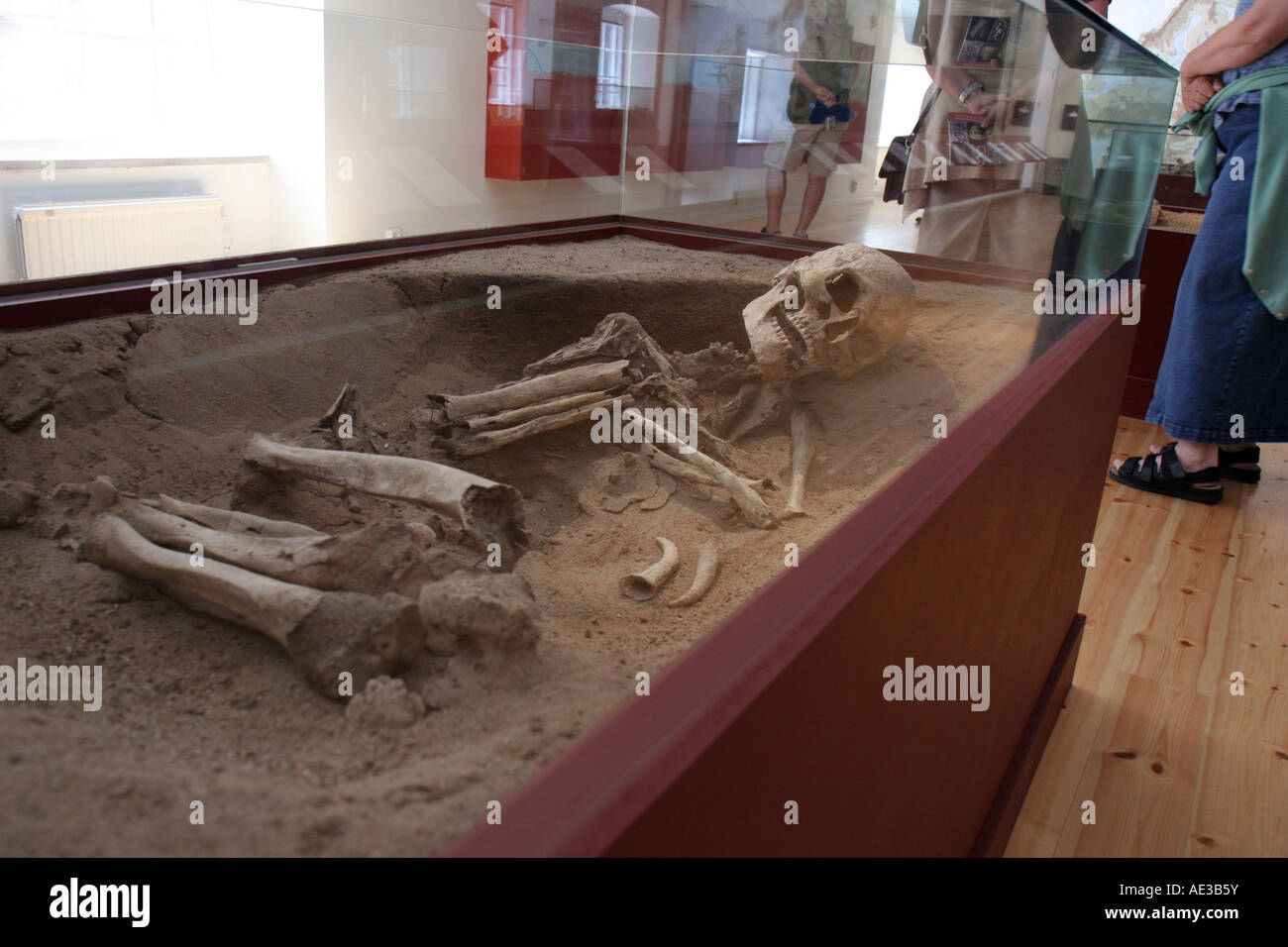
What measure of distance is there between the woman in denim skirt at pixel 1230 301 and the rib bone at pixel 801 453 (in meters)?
2.97

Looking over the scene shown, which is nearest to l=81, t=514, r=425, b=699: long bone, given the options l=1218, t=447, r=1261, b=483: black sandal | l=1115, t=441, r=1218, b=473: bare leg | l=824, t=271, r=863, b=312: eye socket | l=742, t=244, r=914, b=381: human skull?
l=742, t=244, r=914, b=381: human skull

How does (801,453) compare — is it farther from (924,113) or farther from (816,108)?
(816,108)

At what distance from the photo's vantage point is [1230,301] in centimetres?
440

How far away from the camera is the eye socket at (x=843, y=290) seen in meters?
2.71

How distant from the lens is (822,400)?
252 centimetres

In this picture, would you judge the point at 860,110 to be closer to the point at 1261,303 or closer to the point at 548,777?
the point at 1261,303

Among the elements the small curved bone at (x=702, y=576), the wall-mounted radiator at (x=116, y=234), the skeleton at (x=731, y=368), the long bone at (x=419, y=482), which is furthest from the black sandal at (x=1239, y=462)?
the wall-mounted radiator at (x=116, y=234)

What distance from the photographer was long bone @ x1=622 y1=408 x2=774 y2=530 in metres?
2.01

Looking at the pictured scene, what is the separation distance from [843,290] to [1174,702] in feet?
6.07

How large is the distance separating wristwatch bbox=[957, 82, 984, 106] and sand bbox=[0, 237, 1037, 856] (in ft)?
1.73

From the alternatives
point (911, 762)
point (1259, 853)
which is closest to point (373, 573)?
point (911, 762)

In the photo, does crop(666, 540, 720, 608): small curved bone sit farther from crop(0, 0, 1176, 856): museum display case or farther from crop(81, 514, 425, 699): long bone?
crop(81, 514, 425, 699): long bone

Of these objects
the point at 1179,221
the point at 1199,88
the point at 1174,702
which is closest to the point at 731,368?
the point at 1174,702
